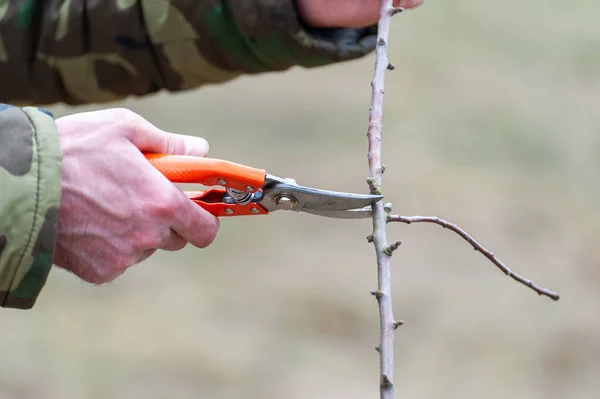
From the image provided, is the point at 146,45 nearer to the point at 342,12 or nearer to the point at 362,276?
the point at 342,12

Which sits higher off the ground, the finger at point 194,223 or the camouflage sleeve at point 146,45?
the camouflage sleeve at point 146,45

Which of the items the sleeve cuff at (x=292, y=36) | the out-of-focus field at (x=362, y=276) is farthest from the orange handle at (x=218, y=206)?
the out-of-focus field at (x=362, y=276)

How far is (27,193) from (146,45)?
2.35ft

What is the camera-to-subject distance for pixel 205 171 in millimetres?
1116

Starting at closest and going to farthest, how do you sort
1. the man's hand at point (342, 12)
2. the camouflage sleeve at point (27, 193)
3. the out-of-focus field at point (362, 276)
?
1. the camouflage sleeve at point (27, 193)
2. the man's hand at point (342, 12)
3. the out-of-focus field at point (362, 276)

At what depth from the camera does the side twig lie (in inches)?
36.6

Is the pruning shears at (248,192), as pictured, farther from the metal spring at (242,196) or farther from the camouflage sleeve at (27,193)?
the camouflage sleeve at (27,193)

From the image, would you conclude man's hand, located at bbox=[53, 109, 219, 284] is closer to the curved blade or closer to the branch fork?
the curved blade

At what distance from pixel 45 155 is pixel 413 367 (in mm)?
2248

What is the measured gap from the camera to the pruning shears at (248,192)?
1120 mm

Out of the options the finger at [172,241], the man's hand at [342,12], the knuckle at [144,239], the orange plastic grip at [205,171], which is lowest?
the finger at [172,241]

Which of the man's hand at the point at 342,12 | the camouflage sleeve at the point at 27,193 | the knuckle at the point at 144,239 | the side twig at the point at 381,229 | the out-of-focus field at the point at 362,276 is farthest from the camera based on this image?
the out-of-focus field at the point at 362,276

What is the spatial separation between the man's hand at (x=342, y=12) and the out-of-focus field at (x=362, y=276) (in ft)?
5.78

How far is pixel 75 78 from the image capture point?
1760 mm
